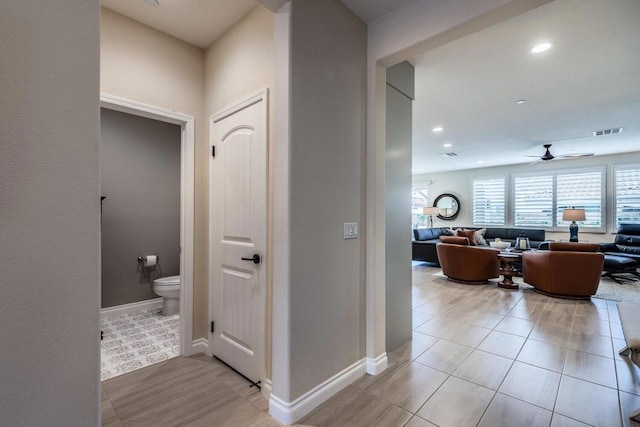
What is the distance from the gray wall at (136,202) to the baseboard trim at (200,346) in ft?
5.71

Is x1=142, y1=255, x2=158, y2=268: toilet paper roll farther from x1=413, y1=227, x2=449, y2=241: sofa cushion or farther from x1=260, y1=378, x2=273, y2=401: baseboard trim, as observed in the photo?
x1=413, y1=227, x2=449, y2=241: sofa cushion

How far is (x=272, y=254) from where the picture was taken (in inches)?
78.9

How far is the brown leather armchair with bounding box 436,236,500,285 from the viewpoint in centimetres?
524

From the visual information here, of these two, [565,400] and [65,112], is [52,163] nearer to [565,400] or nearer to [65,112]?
[65,112]

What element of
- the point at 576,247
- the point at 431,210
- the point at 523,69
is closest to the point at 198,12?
the point at 523,69

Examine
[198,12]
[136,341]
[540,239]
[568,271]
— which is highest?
[198,12]

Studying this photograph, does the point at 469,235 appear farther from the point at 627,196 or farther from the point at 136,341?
the point at 136,341

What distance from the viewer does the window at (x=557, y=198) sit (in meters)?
7.47

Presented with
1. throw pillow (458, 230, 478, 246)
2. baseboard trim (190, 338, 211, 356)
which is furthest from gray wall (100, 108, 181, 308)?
throw pillow (458, 230, 478, 246)

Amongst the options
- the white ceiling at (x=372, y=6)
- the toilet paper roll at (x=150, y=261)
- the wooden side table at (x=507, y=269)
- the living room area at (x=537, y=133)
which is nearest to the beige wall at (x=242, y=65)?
the white ceiling at (x=372, y=6)

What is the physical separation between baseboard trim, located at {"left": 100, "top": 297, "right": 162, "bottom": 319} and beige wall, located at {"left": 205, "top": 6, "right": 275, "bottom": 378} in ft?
7.96

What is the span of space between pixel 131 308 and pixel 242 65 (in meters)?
3.40

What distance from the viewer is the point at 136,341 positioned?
292 centimetres

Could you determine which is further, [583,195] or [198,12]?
[583,195]
